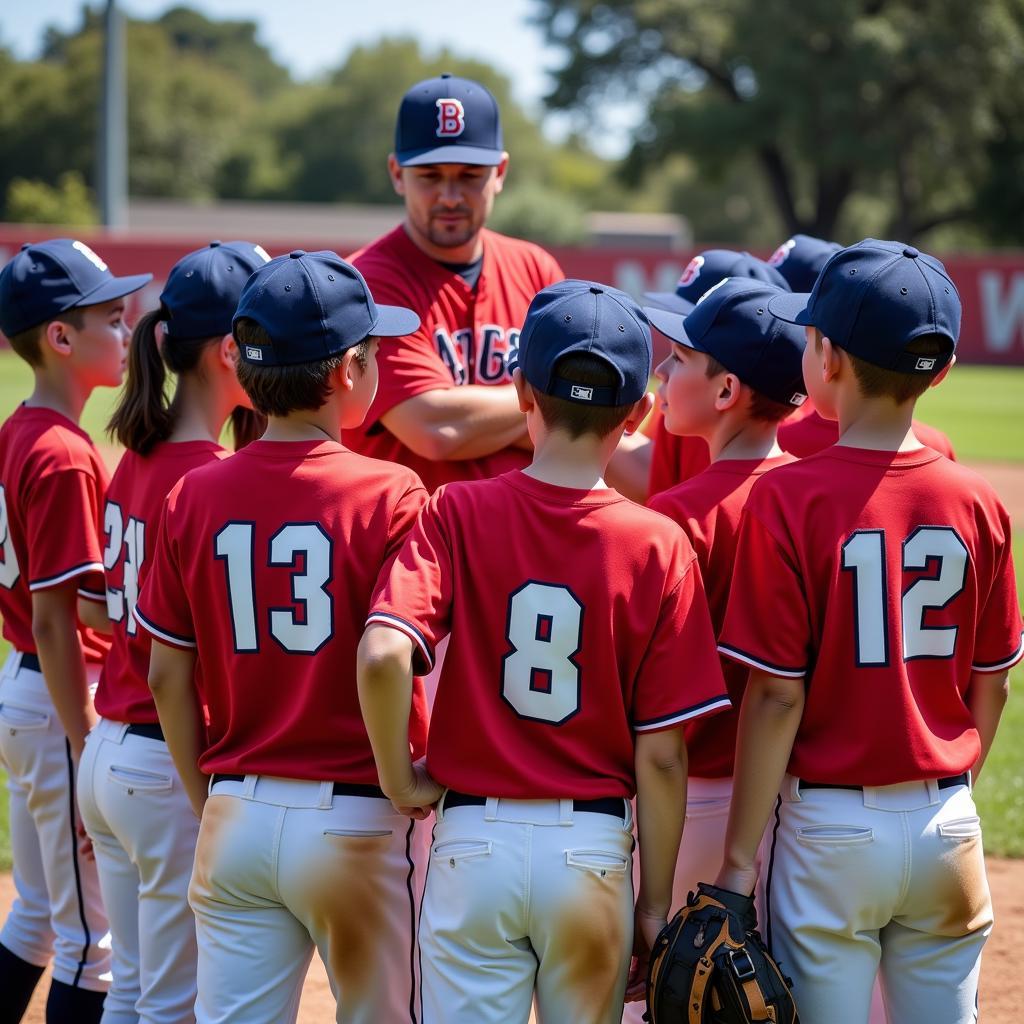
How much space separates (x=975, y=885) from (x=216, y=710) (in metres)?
1.46

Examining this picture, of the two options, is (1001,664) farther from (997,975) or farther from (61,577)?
(61,577)

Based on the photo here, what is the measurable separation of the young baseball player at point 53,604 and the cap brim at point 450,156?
2.53 feet

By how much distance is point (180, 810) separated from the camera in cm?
268

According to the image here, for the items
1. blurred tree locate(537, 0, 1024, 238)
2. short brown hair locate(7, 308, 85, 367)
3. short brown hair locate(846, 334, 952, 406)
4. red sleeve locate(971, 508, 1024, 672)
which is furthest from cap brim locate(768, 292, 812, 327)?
blurred tree locate(537, 0, 1024, 238)

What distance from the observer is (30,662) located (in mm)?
3072

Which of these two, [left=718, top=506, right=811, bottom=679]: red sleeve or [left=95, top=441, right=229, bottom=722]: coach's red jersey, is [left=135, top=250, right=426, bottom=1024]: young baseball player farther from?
[left=718, top=506, right=811, bottom=679]: red sleeve

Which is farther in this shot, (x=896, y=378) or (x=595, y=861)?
(x=896, y=378)

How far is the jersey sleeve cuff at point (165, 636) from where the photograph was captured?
245cm

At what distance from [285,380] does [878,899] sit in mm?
1430

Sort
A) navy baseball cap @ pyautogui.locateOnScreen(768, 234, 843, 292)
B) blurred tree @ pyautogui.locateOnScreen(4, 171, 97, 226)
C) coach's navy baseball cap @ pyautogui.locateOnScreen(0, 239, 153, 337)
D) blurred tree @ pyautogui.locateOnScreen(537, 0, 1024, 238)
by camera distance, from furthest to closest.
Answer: blurred tree @ pyautogui.locateOnScreen(4, 171, 97, 226) → blurred tree @ pyautogui.locateOnScreen(537, 0, 1024, 238) → navy baseball cap @ pyautogui.locateOnScreen(768, 234, 843, 292) → coach's navy baseball cap @ pyautogui.locateOnScreen(0, 239, 153, 337)

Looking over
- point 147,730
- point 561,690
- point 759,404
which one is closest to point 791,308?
point 759,404

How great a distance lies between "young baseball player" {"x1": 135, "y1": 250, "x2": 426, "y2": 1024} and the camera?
91.7 inches

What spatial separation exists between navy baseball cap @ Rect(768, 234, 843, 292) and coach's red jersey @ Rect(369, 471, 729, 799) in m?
1.74

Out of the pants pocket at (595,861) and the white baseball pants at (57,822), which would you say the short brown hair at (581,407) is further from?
the white baseball pants at (57,822)
